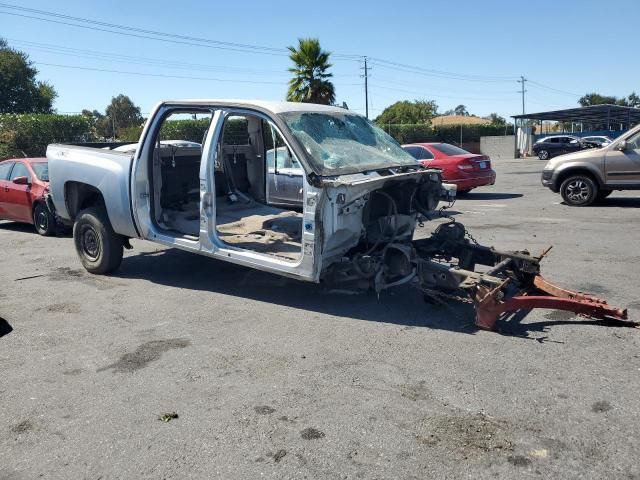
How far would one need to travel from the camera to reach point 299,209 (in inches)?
303

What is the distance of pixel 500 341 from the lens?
4773 mm

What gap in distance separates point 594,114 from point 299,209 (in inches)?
1588

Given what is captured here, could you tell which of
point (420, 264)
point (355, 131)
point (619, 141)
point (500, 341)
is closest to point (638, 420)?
point (500, 341)

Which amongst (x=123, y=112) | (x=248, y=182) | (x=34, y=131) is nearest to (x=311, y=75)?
(x=34, y=131)

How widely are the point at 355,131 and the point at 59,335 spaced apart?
12.0 ft

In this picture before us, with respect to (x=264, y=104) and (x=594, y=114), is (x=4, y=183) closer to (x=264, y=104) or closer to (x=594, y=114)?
(x=264, y=104)

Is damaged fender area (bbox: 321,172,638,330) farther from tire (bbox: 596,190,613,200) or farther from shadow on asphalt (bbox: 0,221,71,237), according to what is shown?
tire (bbox: 596,190,613,200)

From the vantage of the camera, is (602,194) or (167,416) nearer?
(167,416)

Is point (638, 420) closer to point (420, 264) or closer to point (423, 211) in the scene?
point (420, 264)

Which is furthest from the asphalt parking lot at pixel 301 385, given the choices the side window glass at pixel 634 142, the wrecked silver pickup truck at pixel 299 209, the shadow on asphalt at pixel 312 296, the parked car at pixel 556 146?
the parked car at pixel 556 146

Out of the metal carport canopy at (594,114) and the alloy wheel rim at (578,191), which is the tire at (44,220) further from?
the metal carport canopy at (594,114)

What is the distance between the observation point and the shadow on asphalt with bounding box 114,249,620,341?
17.3ft

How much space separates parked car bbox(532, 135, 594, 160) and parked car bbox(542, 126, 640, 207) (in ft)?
84.3

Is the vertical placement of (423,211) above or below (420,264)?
above
